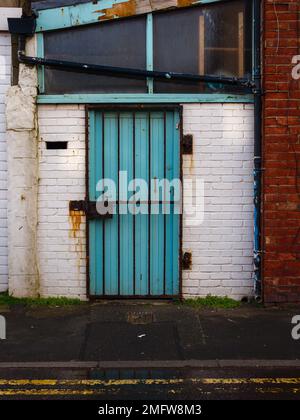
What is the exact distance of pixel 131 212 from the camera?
7457mm

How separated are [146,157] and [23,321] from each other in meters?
2.69

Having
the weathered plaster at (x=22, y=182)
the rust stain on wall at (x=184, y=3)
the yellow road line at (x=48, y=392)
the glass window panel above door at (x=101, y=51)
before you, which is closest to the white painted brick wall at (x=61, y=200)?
the weathered plaster at (x=22, y=182)

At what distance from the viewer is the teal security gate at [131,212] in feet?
24.3

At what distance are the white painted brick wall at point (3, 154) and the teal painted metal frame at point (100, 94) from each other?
17.7 inches

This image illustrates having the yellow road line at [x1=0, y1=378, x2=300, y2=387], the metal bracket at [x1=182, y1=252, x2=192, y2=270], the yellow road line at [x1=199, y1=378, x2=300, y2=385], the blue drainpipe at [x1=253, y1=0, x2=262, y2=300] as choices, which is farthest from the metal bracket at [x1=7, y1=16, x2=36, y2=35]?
the yellow road line at [x1=199, y1=378, x2=300, y2=385]

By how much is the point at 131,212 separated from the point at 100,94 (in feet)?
5.44

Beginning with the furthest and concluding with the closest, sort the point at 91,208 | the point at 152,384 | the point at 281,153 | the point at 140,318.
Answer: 1. the point at 91,208
2. the point at 281,153
3. the point at 140,318
4. the point at 152,384

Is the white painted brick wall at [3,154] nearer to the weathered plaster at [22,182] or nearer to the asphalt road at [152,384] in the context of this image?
the weathered plaster at [22,182]

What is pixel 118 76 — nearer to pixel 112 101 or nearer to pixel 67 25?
pixel 112 101

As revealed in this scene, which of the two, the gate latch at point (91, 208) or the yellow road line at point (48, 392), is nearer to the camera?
the yellow road line at point (48, 392)

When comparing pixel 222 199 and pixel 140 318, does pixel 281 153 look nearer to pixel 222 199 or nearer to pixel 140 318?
pixel 222 199

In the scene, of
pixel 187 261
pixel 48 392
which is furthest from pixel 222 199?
pixel 48 392

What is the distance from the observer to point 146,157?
24.3ft

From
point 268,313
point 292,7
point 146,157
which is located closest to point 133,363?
point 268,313
